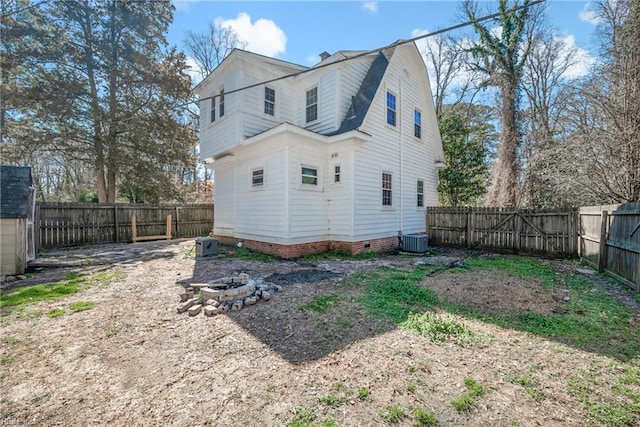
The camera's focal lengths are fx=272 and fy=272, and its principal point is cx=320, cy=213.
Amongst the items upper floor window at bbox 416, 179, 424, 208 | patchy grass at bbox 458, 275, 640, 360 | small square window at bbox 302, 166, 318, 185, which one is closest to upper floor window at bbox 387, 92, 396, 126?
upper floor window at bbox 416, 179, 424, 208

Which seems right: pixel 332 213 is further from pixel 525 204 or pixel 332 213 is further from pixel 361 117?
pixel 525 204

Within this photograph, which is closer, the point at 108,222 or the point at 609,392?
the point at 609,392

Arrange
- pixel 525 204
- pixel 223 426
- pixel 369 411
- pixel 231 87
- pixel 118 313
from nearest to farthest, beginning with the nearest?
pixel 223 426 < pixel 369 411 < pixel 118 313 < pixel 231 87 < pixel 525 204

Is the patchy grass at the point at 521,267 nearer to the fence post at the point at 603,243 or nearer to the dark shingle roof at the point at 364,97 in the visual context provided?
the fence post at the point at 603,243

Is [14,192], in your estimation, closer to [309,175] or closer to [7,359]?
[7,359]

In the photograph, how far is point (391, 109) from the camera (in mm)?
11039

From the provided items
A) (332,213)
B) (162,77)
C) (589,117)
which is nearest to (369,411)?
(332,213)

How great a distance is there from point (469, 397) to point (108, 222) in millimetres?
15434

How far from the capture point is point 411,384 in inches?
106

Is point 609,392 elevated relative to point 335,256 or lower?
lower

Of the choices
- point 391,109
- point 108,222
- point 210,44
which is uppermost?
point 210,44

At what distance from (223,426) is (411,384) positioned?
176 centimetres

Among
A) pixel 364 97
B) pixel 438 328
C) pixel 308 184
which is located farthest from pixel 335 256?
pixel 364 97

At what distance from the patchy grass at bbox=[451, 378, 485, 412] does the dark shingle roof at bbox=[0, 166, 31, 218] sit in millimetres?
9579
